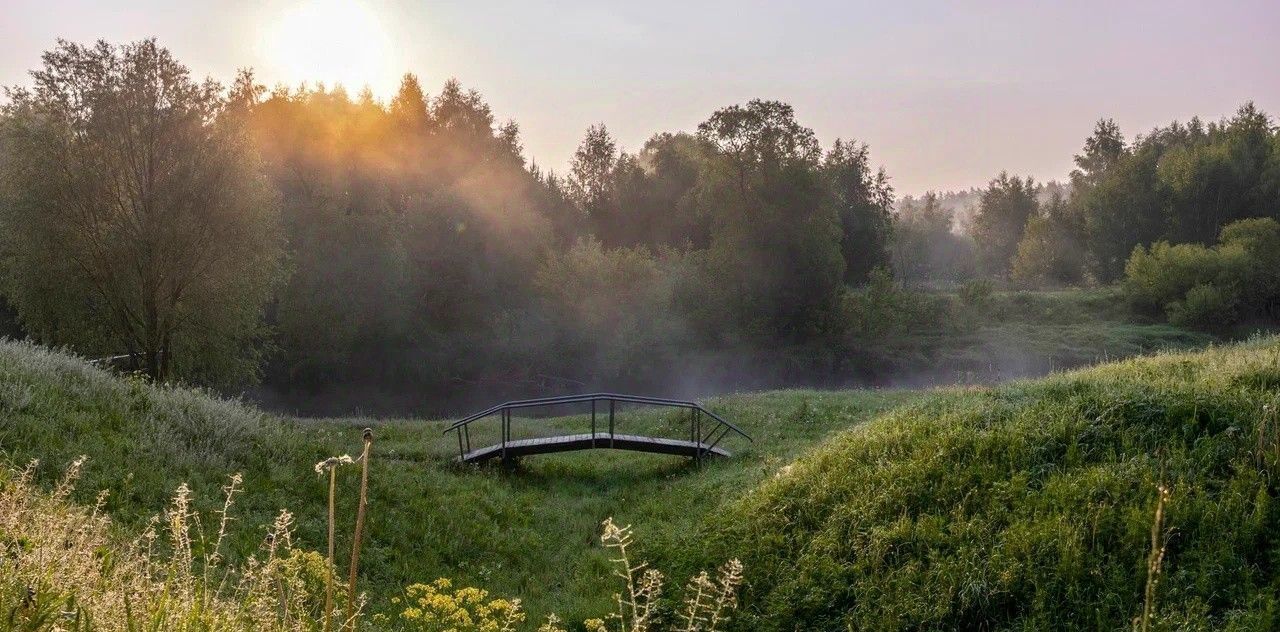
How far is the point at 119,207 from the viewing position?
25.5 m

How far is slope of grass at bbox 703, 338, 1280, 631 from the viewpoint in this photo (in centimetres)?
802

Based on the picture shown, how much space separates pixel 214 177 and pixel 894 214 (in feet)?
197

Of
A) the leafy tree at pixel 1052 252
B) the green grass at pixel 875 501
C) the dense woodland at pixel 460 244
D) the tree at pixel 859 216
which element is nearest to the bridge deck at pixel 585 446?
the green grass at pixel 875 501

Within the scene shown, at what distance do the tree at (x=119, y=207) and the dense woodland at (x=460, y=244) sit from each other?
78 mm

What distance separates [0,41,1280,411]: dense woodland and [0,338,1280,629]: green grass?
11.7 metres

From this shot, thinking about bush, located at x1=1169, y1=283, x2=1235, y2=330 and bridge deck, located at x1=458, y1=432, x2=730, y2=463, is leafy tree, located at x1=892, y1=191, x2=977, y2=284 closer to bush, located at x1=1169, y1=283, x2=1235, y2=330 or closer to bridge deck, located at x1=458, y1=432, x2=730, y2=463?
bush, located at x1=1169, y1=283, x2=1235, y2=330

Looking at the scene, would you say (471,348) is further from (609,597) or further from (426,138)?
(609,597)

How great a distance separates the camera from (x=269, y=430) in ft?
50.8

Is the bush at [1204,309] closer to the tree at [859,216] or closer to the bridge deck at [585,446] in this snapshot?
the tree at [859,216]

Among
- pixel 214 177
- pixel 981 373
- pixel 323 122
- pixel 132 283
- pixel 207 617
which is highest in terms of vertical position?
pixel 323 122

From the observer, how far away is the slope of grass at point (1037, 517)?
8023 millimetres

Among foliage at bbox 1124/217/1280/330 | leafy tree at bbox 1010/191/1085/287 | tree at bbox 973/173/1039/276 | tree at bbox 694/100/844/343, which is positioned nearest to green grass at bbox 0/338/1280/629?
tree at bbox 694/100/844/343

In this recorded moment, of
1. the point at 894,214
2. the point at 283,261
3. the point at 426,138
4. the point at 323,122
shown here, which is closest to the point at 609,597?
the point at 283,261

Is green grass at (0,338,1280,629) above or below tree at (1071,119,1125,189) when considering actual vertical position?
below
